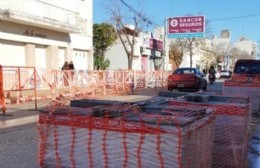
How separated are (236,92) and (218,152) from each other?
27.7ft

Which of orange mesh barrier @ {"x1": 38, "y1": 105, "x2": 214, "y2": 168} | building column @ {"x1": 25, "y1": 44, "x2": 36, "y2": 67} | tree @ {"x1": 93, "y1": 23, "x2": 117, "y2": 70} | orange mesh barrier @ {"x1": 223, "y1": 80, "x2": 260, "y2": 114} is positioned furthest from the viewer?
tree @ {"x1": 93, "y1": 23, "x2": 117, "y2": 70}

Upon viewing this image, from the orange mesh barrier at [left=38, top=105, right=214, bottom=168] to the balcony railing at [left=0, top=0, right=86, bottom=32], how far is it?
17663 millimetres

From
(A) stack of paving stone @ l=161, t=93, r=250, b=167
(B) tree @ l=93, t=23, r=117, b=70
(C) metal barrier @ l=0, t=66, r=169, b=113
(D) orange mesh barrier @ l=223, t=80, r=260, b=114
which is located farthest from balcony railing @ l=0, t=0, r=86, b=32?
(A) stack of paving stone @ l=161, t=93, r=250, b=167

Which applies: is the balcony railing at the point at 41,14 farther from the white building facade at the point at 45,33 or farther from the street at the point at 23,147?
the street at the point at 23,147

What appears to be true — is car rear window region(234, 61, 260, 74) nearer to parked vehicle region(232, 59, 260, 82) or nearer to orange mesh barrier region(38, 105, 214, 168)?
parked vehicle region(232, 59, 260, 82)

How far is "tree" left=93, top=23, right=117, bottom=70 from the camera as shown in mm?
41253

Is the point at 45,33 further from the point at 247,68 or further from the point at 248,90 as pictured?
the point at 248,90

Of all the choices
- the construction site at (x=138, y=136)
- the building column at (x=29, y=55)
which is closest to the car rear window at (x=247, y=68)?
the building column at (x=29, y=55)

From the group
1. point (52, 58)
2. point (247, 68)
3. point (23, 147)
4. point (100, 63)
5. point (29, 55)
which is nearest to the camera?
point (23, 147)

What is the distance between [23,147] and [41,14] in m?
17.1

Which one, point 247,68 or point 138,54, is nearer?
point 247,68

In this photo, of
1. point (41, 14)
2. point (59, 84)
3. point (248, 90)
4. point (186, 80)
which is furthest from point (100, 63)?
point (248, 90)

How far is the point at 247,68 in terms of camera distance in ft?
60.2

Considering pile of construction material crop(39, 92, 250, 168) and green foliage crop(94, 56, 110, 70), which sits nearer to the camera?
pile of construction material crop(39, 92, 250, 168)
